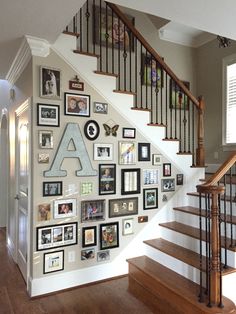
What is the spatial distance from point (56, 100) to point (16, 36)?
2.35 ft

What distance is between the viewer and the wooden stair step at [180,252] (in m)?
2.52

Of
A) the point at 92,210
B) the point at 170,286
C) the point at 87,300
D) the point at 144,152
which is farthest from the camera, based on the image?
the point at 144,152

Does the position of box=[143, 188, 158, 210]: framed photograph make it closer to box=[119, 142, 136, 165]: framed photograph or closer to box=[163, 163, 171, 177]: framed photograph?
box=[163, 163, 171, 177]: framed photograph

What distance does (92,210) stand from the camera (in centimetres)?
304

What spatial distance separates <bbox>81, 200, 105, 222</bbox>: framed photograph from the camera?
2994 mm

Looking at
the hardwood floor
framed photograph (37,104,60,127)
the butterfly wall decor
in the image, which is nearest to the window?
the butterfly wall decor

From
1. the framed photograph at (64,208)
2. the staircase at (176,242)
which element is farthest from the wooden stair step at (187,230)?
the framed photograph at (64,208)

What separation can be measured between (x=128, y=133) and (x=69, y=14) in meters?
1.49

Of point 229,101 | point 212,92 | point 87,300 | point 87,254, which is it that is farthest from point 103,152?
point 212,92

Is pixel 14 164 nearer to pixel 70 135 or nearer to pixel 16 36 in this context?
pixel 70 135

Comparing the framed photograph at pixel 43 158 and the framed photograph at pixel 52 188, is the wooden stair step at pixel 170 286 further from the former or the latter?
the framed photograph at pixel 43 158

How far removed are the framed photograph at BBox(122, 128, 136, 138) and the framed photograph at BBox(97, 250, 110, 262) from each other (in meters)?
1.41

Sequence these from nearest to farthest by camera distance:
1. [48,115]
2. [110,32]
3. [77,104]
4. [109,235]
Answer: [48,115] → [77,104] → [109,235] → [110,32]

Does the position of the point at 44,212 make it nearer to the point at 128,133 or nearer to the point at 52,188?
the point at 52,188
